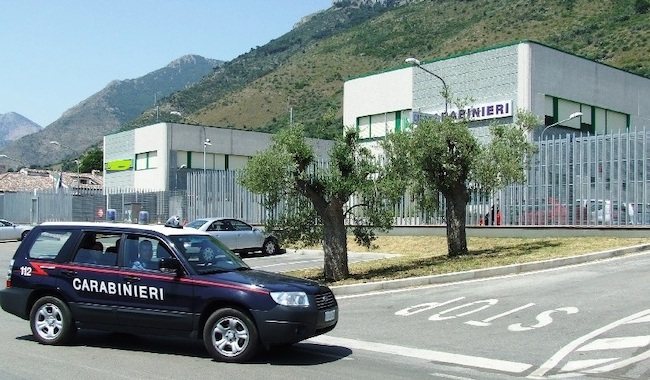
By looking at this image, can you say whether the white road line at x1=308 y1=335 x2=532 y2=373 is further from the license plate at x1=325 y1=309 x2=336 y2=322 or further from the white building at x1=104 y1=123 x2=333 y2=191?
the white building at x1=104 y1=123 x2=333 y2=191

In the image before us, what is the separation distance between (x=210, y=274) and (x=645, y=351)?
18.2ft

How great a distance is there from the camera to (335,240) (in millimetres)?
17438

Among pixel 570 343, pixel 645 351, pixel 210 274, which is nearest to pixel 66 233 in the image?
pixel 210 274

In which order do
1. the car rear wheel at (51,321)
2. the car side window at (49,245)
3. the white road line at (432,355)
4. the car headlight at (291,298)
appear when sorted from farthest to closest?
the car side window at (49,245), the car rear wheel at (51,321), the white road line at (432,355), the car headlight at (291,298)

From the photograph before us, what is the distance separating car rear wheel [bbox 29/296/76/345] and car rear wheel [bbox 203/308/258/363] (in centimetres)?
212

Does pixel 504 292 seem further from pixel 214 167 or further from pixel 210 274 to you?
pixel 214 167

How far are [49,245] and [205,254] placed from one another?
7.43 ft

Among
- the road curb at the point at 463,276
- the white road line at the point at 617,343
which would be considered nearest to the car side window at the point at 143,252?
the white road line at the point at 617,343

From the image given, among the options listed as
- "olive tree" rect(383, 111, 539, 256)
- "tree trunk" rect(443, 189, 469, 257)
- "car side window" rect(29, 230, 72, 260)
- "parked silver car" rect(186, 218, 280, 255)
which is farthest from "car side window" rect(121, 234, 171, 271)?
"parked silver car" rect(186, 218, 280, 255)

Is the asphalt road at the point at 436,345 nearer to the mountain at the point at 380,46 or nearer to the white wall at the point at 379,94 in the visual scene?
the white wall at the point at 379,94

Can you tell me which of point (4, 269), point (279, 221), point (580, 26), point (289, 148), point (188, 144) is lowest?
point (4, 269)

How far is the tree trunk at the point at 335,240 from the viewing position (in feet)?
57.1

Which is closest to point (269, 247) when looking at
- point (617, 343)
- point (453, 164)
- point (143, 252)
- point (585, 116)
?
point (453, 164)

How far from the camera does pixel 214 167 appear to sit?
5925 cm
